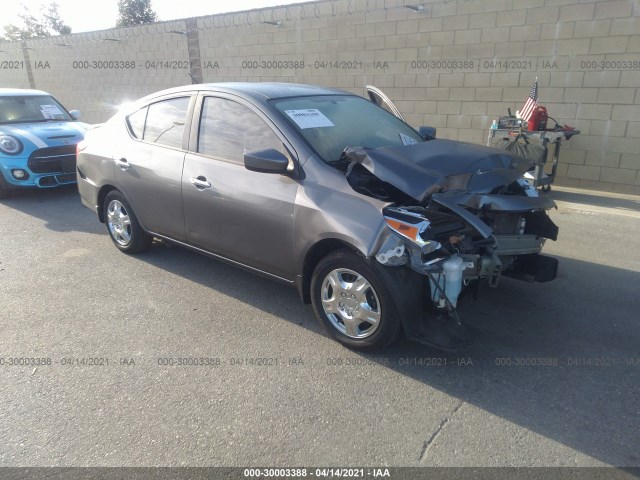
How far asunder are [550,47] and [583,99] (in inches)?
39.5

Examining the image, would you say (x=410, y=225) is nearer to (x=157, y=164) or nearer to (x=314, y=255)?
(x=314, y=255)

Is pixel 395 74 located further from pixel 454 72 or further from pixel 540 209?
pixel 540 209

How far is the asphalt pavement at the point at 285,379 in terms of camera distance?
2549 mm

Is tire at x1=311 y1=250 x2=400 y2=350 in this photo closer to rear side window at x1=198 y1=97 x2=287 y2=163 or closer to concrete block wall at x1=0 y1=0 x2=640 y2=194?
rear side window at x1=198 y1=97 x2=287 y2=163

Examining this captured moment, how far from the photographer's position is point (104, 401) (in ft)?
9.69

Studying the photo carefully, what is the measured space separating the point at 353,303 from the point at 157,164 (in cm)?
236

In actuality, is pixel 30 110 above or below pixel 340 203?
above

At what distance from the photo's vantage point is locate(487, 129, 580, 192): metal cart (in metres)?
7.52

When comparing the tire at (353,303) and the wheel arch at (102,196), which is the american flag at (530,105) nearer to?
the tire at (353,303)

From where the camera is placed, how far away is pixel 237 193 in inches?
150

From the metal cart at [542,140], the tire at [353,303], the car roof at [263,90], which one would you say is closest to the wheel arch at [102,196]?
the car roof at [263,90]

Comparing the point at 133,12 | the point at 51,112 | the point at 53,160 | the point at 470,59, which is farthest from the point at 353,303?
the point at 133,12

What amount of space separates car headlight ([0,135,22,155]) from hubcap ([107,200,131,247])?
3.35 m

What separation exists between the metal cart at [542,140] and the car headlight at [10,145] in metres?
7.53
